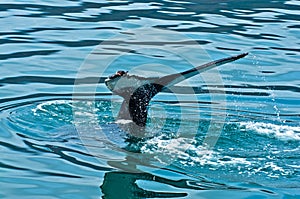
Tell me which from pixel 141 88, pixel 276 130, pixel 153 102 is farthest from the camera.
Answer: pixel 153 102

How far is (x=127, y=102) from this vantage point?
8383mm

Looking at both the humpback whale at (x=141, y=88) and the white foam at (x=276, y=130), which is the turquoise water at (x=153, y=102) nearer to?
the white foam at (x=276, y=130)

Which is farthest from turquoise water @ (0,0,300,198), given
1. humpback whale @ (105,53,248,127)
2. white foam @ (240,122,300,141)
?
humpback whale @ (105,53,248,127)

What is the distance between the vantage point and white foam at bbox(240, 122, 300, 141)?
8727 millimetres

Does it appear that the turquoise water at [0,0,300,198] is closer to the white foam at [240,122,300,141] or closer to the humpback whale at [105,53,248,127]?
the white foam at [240,122,300,141]

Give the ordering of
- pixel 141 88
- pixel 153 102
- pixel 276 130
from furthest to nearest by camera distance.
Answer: pixel 153 102 → pixel 276 130 → pixel 141 88

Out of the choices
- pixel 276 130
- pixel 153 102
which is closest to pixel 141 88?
pixel 276 130

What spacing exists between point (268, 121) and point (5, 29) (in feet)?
19.6

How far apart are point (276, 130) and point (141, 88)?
165 cm

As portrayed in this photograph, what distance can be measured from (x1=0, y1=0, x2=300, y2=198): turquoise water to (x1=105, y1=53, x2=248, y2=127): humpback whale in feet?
0.84

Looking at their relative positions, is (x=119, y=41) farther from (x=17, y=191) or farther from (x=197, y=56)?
(x=17, y=191)

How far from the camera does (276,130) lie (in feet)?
29.4

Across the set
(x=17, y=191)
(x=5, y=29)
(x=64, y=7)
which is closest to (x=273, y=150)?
(x=17, y=191)

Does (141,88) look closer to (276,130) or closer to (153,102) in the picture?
(276,130)
